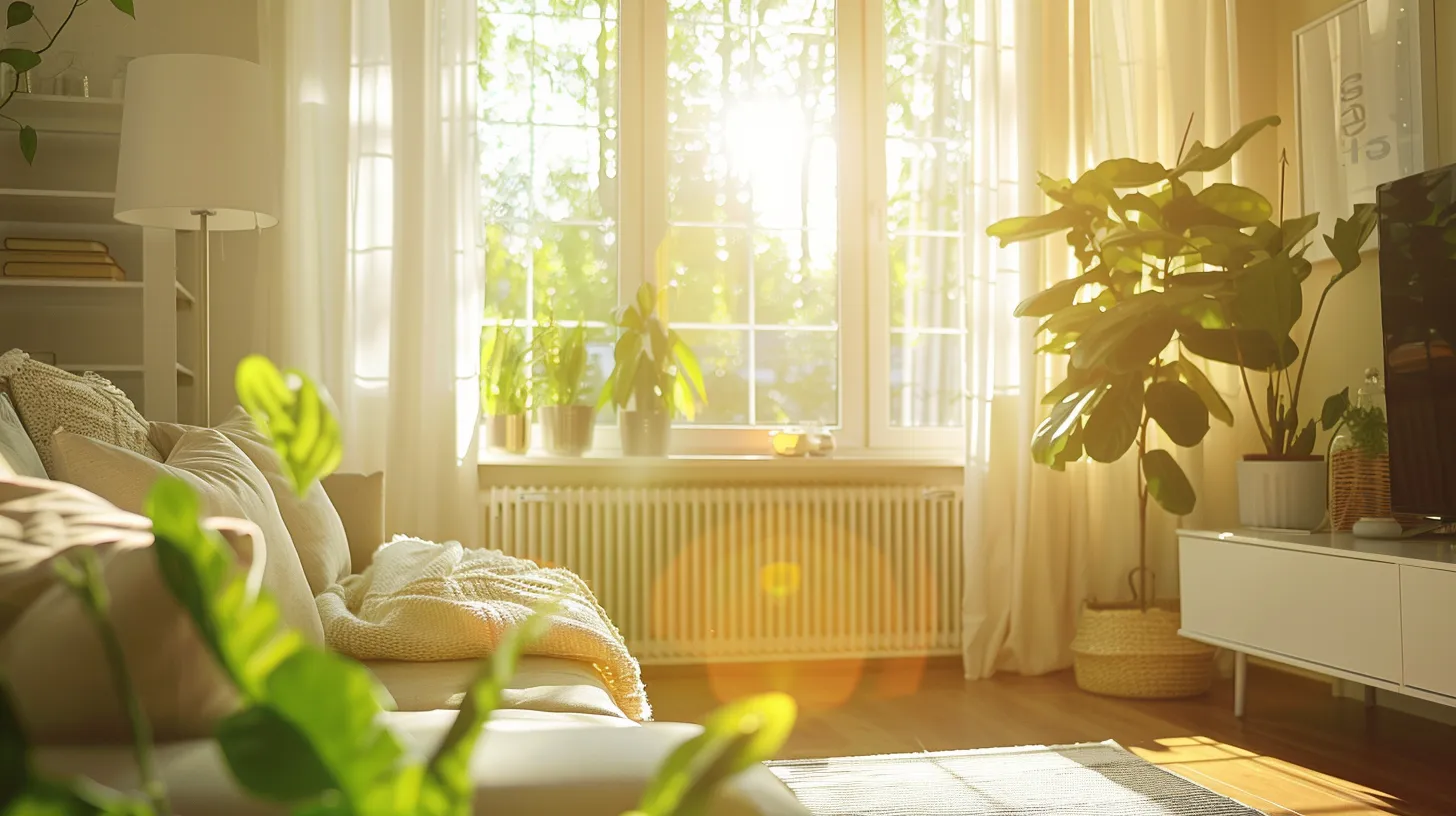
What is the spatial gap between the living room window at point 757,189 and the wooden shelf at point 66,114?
113 cm

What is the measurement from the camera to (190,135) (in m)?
3.04

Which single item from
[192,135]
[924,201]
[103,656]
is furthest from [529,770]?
[924,201]

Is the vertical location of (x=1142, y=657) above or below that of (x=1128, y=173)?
below

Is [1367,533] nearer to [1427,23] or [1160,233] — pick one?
[1160,233]

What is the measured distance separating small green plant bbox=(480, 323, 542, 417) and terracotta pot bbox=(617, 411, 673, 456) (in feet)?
1.13

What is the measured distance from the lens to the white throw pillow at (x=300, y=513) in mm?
2352

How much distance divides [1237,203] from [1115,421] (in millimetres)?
751

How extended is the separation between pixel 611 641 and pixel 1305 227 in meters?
2.58

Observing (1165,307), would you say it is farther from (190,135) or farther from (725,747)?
(725,747)

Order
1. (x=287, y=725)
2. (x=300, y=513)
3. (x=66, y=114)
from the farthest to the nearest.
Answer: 1. (x=66, y=114)
2. (x=300, y=513)
3. (x=287, y=725)

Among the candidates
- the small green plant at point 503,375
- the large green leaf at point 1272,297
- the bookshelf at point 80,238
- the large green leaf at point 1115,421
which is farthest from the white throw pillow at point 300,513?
the large green leaf at point 1272,297

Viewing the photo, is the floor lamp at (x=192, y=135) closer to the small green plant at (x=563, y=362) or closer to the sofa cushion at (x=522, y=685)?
the small green plant at (x=563, y=362)

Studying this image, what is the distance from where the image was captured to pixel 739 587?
4031mm

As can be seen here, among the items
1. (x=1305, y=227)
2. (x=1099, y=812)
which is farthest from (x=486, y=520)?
(x=1305, y=227)
